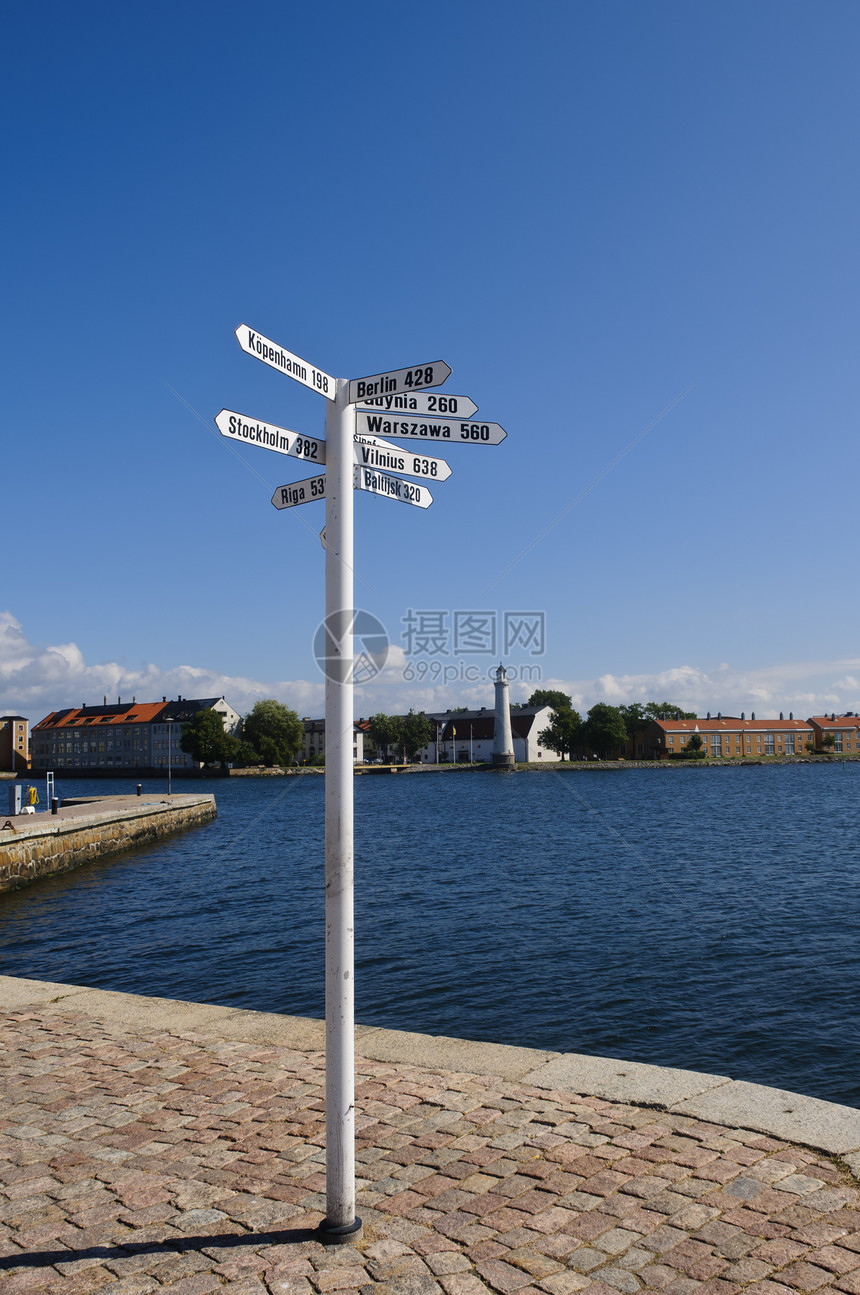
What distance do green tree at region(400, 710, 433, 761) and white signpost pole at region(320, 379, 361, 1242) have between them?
156 meters

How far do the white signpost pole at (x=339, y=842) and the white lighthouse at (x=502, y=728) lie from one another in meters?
114

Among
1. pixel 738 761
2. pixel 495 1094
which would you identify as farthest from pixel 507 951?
pixel 738 761

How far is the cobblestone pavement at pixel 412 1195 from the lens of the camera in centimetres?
398

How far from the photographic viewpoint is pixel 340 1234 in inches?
169

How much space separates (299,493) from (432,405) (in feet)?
3.18

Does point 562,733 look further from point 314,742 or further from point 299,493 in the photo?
point 299,493

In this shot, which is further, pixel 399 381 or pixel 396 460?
pixel 396 460

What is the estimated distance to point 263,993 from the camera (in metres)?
13.9

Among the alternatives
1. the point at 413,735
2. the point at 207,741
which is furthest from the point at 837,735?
the point at 207,741

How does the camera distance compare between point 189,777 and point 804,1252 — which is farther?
point 189,777

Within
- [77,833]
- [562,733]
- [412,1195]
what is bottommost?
[77,833]

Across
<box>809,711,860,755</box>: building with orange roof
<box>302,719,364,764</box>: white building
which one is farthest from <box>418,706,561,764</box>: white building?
<box>809,711,860,755</box>: building with orange roof

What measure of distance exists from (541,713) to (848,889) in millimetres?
129129

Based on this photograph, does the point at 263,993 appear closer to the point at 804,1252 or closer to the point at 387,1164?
the point at 387,1164
